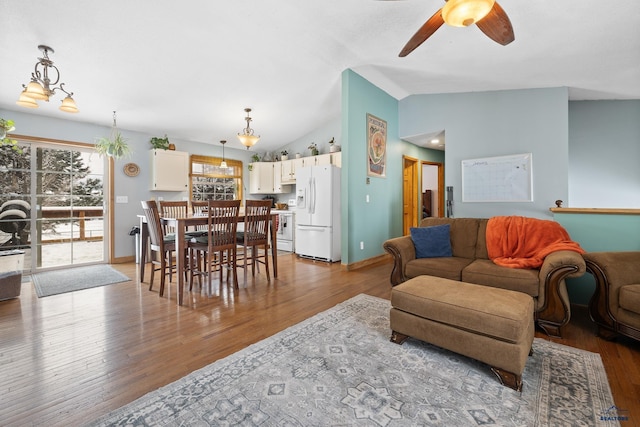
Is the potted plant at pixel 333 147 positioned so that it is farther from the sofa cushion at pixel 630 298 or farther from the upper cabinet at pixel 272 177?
the sofa cushion at pixel 630 298

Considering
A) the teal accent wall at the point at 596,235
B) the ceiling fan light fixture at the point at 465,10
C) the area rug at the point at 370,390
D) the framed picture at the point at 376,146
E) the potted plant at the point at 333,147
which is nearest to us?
the area rug at the point at 370,390

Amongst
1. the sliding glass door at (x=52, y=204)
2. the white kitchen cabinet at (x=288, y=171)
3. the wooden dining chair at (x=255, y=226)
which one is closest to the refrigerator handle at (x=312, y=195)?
the wooden dining chair at (x=255, y=226)

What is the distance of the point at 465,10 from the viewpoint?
1645 millimetres

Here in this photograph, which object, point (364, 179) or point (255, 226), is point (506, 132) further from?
point (255, 226)

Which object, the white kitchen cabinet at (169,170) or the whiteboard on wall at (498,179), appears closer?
the whiteboard on wall at (498,179)

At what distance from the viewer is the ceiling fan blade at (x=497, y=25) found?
6.00 feet

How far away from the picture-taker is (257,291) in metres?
3.22

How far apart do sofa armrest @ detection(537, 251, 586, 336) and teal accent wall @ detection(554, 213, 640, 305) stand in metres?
0.83

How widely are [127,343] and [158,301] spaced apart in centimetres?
93

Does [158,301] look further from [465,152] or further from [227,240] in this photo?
[465,152]

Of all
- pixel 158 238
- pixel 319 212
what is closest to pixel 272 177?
pixel 319 212

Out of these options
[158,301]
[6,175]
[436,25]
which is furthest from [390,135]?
[6,175]

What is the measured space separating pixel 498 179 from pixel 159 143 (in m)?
5.90

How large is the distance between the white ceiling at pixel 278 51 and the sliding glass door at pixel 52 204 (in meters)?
0.71
